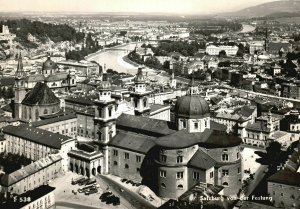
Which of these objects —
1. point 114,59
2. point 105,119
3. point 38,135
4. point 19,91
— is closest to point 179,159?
point 105,119

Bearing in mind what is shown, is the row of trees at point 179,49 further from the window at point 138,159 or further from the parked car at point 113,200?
the parked car at point 113,200

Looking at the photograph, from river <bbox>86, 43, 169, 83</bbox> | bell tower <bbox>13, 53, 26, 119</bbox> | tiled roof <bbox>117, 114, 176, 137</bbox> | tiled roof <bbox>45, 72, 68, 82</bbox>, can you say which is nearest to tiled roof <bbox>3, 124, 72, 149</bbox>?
tiled roof <bbox>117, 114, 176, 137</bbox>

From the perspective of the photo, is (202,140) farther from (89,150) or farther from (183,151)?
(89,150)

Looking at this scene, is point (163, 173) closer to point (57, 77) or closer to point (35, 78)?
point (35, 78)

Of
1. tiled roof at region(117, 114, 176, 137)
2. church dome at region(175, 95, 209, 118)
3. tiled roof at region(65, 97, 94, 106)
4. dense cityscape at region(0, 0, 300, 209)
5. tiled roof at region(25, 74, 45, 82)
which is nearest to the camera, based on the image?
dense cityscape at region(0, 0, 300, 209)

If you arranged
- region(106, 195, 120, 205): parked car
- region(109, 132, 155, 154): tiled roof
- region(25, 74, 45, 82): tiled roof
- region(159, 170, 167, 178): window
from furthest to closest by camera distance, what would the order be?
region(25, 74, 45, 82): tiled roof → region(109, 132, 155, 154): tiled roof → region(159, 170, 167, 178): window → region(106, 195, 120, 205): parked car

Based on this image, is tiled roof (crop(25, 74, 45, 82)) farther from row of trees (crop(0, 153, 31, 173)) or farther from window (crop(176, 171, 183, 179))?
window (crop(176, 171, 183, 179))

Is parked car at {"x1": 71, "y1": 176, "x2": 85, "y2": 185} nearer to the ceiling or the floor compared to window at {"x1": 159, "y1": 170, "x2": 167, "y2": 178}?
nearer to the floor

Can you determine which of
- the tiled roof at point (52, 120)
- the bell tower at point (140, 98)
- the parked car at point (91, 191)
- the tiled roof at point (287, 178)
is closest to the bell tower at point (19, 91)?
the tiled roof at point (52, 120)
